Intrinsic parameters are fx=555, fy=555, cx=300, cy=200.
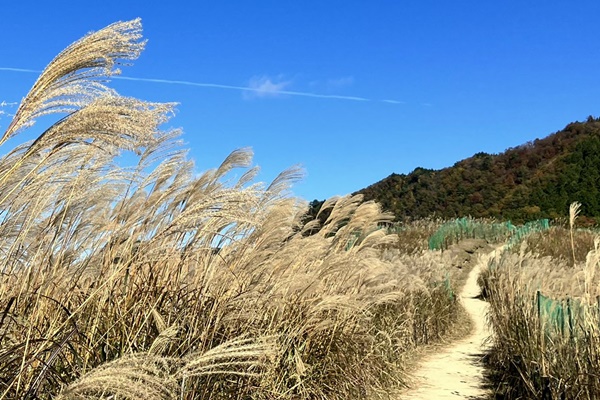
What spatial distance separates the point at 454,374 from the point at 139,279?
4858 millimetres

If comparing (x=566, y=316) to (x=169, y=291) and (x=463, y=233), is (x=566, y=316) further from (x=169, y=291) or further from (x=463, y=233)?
(x=463, y=233)

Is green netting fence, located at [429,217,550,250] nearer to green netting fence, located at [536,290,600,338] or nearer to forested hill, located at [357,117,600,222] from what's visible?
forested hill, located at [357,117,600,222]

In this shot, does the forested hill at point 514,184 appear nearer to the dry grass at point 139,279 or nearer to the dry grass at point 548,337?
the dry grass at point 548,337

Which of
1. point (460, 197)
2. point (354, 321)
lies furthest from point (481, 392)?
point (460, 197)

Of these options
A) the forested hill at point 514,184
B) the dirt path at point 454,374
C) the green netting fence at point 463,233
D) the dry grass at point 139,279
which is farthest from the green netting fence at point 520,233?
the dry grass at point 139,279

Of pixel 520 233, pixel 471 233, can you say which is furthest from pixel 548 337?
pixel 520 233

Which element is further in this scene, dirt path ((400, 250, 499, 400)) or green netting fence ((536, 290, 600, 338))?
dirt path ((400, 250, 499, 400))

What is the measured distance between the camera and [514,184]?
48406mm

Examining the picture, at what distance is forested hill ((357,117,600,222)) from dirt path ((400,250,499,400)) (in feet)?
107

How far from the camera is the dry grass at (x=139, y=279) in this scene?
2.26 metres

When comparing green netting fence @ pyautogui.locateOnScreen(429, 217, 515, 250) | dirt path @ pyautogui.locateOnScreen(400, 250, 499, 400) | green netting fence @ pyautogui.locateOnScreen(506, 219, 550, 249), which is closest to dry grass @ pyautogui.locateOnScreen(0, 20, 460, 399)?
dirt path @ pyautogui.locateOnScreen(400, 250, 499, 400)

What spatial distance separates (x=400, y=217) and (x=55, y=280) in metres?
43.7

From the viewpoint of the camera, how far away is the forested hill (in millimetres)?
42656

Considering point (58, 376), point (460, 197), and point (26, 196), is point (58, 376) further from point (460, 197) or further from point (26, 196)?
point (460, 197)
